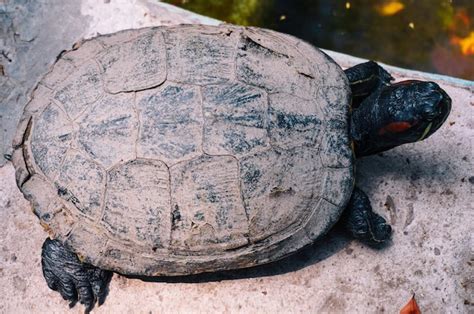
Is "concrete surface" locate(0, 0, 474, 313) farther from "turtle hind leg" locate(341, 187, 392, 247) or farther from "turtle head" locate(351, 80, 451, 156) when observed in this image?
"turtle head" locate(351, 80, 451, 156)

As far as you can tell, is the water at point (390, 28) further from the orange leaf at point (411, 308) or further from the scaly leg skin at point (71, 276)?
the scaly leg skin at point (71, 276)

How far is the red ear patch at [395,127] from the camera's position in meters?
3.03

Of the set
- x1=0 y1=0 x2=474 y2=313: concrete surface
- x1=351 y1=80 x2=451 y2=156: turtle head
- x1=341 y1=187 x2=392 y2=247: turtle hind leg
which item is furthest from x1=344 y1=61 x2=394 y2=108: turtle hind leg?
x1=341 y1=187 x2=392 y2=247: turtle hind leg

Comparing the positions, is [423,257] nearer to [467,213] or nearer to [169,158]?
[467,213]

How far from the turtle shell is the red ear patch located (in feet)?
0.78

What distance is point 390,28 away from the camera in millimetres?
5117

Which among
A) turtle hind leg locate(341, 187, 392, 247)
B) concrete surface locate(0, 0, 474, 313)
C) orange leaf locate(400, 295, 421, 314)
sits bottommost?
orange leaf locate(400, 295, 421, 314)

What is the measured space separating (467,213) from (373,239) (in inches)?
27.6

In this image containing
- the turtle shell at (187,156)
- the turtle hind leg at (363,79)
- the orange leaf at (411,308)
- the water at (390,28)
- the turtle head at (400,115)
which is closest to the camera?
the turtle shell at (187,156)

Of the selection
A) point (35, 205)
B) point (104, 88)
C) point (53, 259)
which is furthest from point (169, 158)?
point (53, 259)

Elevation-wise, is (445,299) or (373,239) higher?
(373,239)

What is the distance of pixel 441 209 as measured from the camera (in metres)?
3.47

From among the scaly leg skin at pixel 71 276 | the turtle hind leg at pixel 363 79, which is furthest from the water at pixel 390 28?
the scaly leg skin at pixel 71 276

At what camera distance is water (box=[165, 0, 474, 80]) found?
5.05m
